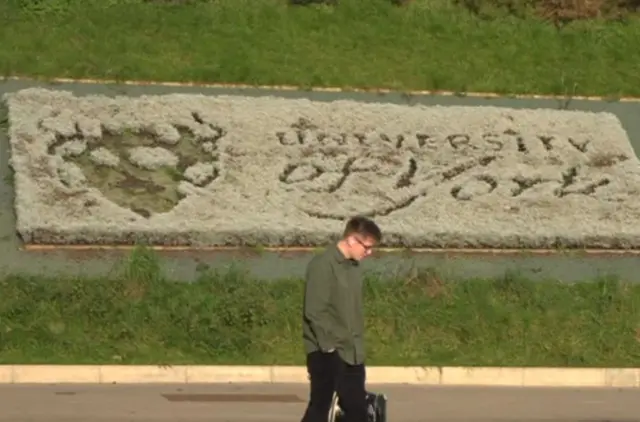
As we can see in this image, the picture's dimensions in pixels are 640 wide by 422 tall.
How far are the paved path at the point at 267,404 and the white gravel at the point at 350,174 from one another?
3.20 m

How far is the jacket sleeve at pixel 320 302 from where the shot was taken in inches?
341

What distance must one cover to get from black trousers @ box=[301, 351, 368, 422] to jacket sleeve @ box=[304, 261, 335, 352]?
108mm

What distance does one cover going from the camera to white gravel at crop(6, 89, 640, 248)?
16.8 m

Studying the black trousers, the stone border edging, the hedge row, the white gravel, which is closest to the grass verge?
the stone border edging

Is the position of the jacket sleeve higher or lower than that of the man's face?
lower

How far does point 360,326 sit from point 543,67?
46.8ft

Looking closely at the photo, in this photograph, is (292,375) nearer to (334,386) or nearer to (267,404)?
(267,404)

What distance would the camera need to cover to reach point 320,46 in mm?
22547

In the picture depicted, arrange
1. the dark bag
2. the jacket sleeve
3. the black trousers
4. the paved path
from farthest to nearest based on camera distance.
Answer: the paved path < the dark bag < the black trousers < the jacket sleeve

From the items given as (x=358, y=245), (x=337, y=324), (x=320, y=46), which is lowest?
(x=320, y=46)

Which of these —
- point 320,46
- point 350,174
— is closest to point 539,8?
point 320,46

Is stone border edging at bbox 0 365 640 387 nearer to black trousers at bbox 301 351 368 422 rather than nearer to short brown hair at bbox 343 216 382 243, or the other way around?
black trousers at bbox 301 351 368 422

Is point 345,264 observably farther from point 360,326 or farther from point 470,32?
point 470,32

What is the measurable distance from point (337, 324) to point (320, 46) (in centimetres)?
1416
